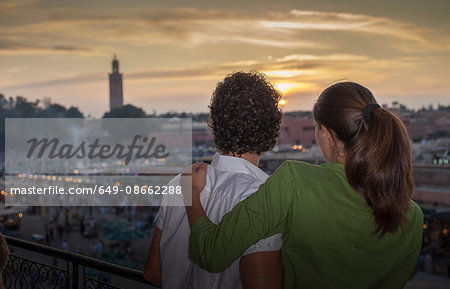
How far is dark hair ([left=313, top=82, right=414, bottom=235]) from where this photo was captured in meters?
0.79

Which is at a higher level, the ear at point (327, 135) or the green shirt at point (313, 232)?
the ear at point (327, 135)

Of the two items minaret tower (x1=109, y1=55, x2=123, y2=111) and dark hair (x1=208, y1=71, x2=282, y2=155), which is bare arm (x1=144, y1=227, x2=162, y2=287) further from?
minaret tower (x1=109, y1=55, x2=123, y2=111)

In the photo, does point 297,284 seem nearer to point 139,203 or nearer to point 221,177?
point 221,177

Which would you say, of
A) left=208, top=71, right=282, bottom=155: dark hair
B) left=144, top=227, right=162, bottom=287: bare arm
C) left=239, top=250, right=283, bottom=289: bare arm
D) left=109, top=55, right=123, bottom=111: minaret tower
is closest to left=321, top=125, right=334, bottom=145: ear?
left=208, top=71, right=282, bottom=155: dark hair

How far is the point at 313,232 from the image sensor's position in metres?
0.81

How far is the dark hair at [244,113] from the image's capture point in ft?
3.19

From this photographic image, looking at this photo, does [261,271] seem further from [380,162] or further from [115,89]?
[115,89]

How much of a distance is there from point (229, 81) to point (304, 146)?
40259mm

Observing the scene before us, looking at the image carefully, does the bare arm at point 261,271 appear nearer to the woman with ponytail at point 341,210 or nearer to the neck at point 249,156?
the woman with ponytail at point 341,210

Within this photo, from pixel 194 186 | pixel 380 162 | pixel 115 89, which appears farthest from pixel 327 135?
pixel 115 89

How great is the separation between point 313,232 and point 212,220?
234 mm

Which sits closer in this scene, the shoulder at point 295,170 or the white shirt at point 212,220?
the shoulder at point 295,170

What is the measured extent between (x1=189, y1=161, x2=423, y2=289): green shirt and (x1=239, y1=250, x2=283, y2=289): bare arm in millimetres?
29

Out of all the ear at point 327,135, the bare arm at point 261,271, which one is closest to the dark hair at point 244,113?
the ear at point 327,135
